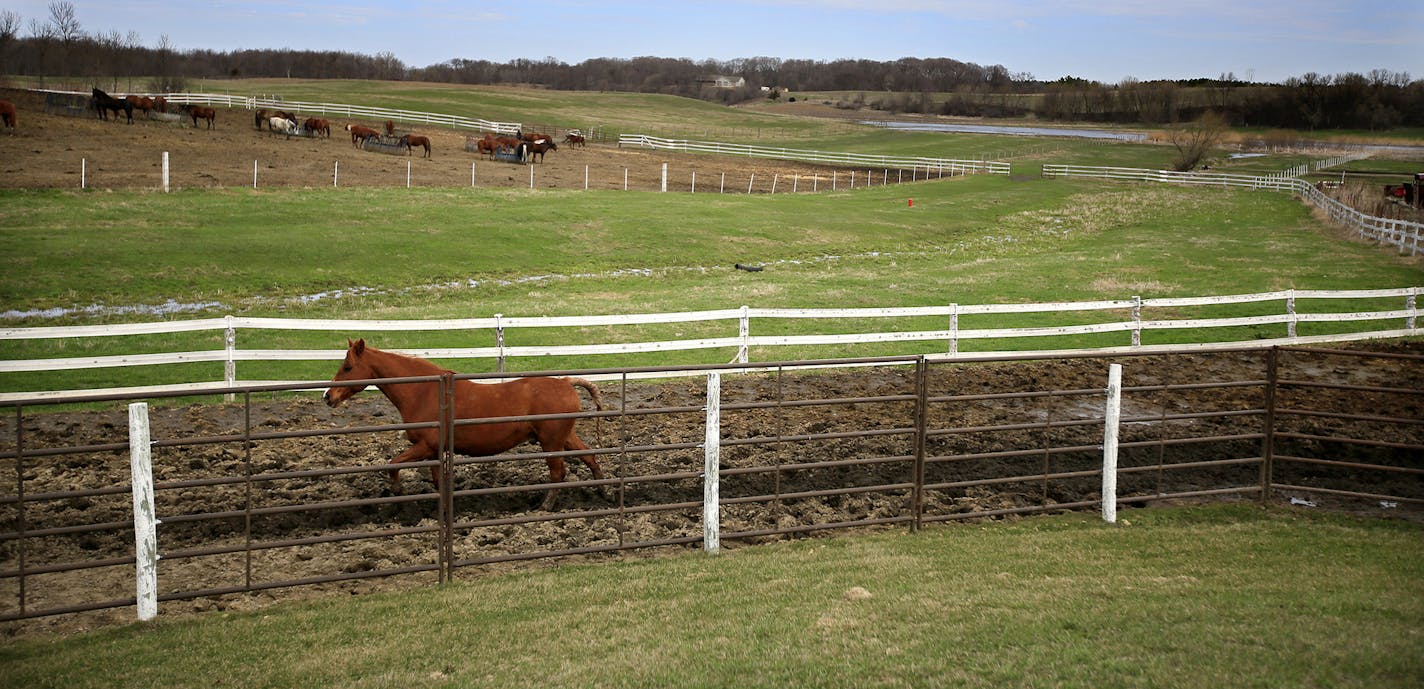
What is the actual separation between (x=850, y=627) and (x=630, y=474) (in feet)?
18.4

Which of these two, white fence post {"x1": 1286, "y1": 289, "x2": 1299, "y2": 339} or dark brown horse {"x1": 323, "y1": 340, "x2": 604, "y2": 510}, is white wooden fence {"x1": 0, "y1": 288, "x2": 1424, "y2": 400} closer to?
white fence post {"x1": 1286, "y1": 289, "x2": 1299, "y2": 339}

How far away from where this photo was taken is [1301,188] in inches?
2591

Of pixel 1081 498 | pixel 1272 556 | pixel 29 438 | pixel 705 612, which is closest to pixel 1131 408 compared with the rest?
pixel 1081 498

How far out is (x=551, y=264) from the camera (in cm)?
3278

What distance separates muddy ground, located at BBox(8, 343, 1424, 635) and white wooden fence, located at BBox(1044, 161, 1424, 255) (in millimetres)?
23144

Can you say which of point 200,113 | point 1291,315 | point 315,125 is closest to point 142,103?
point 200,113

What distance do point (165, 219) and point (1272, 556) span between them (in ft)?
108

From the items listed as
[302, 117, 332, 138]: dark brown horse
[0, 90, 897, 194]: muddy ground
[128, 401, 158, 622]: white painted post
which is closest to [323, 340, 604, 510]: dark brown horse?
[128, 401, 158, 622]: white painted post

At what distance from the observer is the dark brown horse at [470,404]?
34.4ft

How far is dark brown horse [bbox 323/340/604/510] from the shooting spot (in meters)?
10.5

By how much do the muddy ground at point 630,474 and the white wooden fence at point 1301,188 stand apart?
75.9 ft

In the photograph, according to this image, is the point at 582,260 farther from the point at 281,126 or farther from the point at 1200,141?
the point at 1200,141

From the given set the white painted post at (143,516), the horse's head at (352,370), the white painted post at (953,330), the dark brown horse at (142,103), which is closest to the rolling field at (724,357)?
the white painted post at (143,516)

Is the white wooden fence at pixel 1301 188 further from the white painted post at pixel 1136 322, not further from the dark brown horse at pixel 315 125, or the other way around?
the dark brown horse at pixel 315 125
